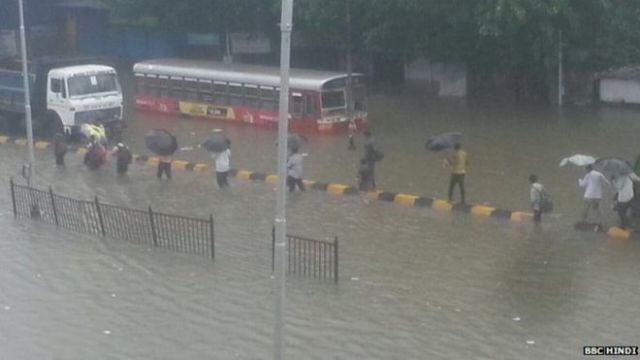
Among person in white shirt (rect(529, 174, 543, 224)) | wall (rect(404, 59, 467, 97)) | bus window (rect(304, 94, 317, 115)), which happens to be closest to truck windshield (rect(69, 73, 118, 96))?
bus window (rect(304, 94, 317, 115))

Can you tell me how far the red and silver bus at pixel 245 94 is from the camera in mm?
31203

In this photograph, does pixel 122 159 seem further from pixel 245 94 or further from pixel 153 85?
pixel 153 85

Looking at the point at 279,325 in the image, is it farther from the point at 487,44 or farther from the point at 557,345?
the point at 487,44

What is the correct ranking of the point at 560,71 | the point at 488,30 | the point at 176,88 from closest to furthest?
the point at 488,30 < the point at 560,71 < the point at 176,88

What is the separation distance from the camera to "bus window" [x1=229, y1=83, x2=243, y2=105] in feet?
108

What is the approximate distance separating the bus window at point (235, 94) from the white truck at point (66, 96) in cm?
296

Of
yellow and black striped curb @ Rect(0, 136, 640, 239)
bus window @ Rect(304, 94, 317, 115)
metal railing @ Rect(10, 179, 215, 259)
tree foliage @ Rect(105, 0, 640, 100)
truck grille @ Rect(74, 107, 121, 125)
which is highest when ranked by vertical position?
tree foliage @ Rect(105, 0, 640, 100)

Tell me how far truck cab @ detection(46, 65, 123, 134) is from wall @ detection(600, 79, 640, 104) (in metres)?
12.9

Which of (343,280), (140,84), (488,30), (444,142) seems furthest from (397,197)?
(140,84)

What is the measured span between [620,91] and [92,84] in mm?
13744

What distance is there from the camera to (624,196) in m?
19.4

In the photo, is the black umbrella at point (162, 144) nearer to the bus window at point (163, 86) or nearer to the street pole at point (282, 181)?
the bus window at point (163, 86)

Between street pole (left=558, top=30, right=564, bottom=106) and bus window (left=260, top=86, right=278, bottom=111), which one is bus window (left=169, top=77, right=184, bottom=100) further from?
street pole (left=558, top=30, right=564, bottom=106)

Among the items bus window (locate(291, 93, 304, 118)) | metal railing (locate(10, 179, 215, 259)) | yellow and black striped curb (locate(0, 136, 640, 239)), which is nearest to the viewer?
metal railing (locate(10, 179, 215, 259))
